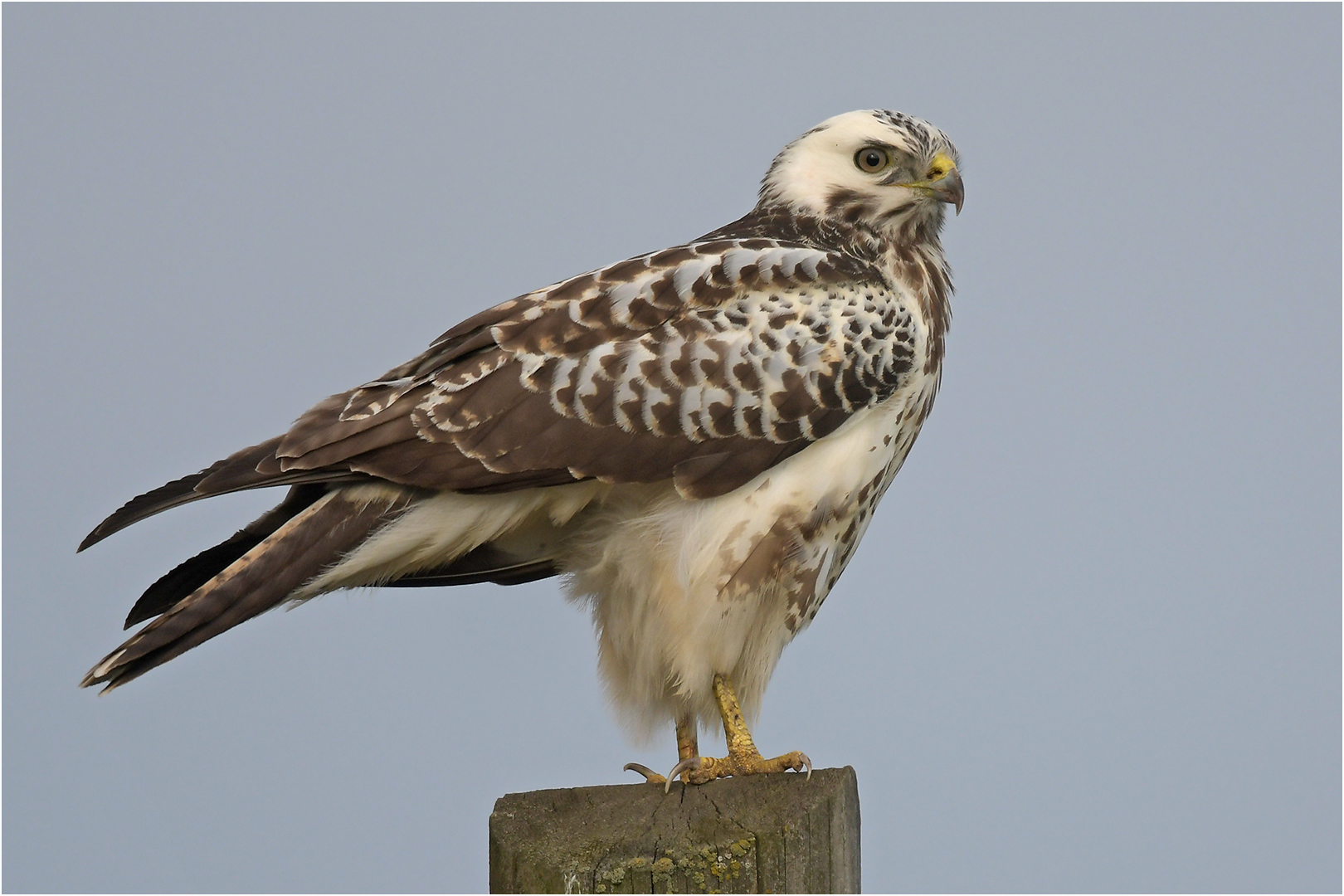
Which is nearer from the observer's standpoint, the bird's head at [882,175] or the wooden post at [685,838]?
the wooden post at [685,838]

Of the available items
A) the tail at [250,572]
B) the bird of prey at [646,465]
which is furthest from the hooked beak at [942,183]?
the tail at [250,572]

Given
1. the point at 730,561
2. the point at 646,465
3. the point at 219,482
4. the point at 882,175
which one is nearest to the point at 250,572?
the point at 219,482

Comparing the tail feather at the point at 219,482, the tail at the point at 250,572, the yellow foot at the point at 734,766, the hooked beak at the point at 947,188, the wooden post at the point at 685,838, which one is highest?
the hooked beak at the point at 947,188

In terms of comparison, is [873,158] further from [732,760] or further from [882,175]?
[732,760]

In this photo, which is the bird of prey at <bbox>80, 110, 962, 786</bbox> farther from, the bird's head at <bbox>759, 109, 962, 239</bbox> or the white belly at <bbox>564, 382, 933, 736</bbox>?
the bird's head at <bbox>759, 109, 962, 239</bbox>

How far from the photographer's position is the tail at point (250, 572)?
487 centimetres

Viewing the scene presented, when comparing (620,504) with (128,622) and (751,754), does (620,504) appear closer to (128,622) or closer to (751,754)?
(751,754)

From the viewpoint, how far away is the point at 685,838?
426 centimetres

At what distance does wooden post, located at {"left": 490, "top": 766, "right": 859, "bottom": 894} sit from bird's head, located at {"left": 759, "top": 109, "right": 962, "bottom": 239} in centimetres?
252

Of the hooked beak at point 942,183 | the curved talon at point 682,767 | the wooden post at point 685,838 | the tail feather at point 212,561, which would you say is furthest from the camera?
the hooked beak at point 942,183

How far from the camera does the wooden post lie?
419cm

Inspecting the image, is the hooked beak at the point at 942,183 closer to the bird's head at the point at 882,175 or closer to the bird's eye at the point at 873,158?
the bird's head at the point at 882,175

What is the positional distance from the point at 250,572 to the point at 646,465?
1338 millimetres

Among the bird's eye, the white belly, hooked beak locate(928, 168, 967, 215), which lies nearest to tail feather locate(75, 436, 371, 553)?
the white belly
